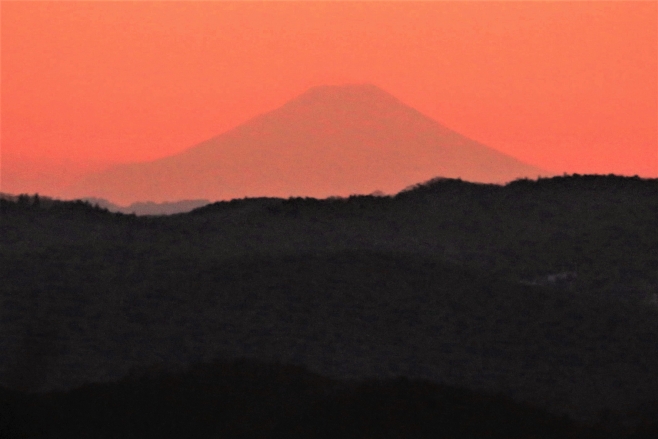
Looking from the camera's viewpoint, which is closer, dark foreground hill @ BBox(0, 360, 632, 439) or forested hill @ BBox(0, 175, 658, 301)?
dark foreground hill @ BBox(0, 360, 632, 439)

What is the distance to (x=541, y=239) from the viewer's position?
2181 cm

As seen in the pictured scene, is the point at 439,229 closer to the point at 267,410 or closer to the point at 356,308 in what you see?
the point at 356,308

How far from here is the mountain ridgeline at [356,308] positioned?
648 inches

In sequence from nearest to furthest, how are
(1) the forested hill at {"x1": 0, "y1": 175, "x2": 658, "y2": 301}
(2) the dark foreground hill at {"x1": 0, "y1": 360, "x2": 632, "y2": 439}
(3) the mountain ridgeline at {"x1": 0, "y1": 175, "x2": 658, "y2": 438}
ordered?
(2) the dark foreground hill at {"x1": 0, "y1": 360, "x2": 632, "y2": 439} → (3) the mountain ridgeline at {"x1": 0, "y1": 175, "x2": 658, "y2": 438} → (1) the forested hill at {"x1": 0, "y1": 175, "x2": 658, "y2": 301}

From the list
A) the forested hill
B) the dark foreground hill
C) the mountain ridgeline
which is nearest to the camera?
the dark foreground hill

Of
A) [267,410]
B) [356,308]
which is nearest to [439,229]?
[356,308]

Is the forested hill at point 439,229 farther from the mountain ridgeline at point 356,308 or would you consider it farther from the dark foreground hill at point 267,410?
the dark foreground hill at point 267,410

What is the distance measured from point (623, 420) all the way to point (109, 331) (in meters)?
8.77

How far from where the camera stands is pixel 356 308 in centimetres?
1862

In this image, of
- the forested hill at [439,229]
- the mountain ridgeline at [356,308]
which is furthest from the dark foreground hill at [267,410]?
the forested hill at [439,229]

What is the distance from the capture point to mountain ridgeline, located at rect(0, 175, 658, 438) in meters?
16.5

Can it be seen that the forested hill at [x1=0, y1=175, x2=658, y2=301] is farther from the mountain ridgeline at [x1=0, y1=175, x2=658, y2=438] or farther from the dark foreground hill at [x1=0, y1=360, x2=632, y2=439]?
the dark foreground hill at [x1=0, y1=360, x2=632, y2=439]

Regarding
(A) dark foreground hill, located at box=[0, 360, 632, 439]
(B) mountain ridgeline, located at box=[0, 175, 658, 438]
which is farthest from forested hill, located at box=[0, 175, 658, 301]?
(A) dark foreground hill, located at box=[0, 360, 632, 439]

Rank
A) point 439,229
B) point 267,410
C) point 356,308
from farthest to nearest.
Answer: point 439,229 → point 356,308 → point 267,410
